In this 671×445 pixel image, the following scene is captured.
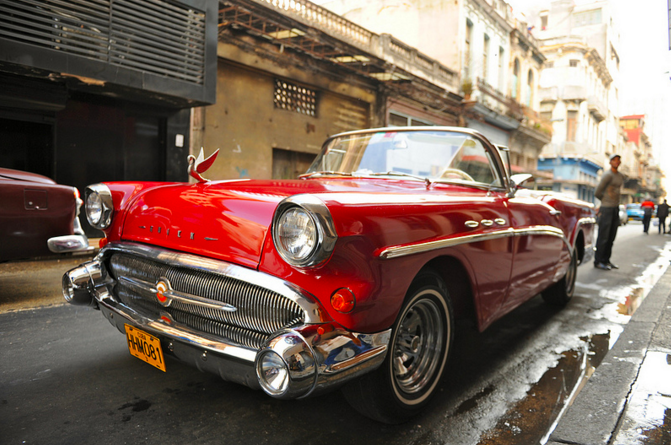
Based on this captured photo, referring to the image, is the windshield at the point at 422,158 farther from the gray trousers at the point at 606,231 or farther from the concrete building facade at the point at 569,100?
the concrete building facade at the point at 569,100

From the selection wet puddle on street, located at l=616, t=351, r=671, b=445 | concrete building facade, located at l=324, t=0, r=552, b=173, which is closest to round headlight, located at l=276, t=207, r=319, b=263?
wet puddle on street, located at l=616, t=351, r=671, b=445

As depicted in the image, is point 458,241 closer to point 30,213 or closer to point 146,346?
point 146,346

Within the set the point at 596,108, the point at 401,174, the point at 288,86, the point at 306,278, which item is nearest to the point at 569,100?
the point at 596,108

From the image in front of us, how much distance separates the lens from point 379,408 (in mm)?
2045

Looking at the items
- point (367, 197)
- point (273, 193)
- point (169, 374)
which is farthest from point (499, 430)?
point (169, 374)

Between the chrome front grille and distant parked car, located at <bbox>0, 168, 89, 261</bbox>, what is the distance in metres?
2.01

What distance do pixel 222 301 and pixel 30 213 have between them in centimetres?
266

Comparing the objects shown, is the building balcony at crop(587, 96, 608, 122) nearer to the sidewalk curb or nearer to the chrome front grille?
the sidewalk curb

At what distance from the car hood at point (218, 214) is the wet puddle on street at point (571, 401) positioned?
1.15 meters

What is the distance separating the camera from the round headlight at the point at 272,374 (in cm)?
165

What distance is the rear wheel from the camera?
463 cm

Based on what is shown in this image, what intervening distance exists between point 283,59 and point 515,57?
18.1 meters

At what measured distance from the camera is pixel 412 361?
2318 mm

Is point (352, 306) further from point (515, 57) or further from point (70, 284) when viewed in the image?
point (515, 57)
